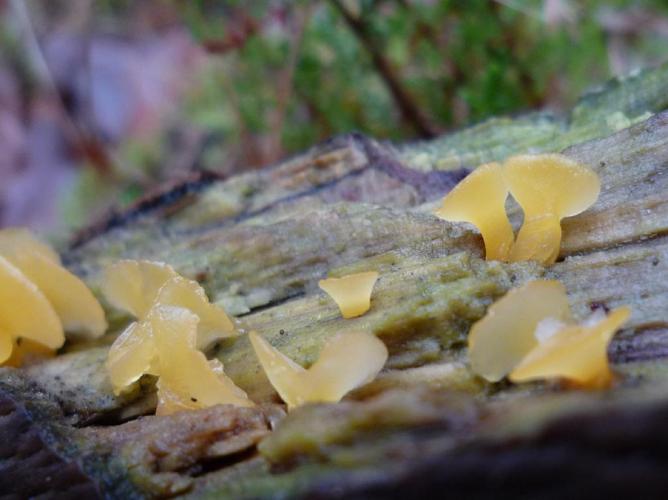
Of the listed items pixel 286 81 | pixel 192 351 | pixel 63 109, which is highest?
pixel 63 109

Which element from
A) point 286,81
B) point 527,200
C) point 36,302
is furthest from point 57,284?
point 286,81

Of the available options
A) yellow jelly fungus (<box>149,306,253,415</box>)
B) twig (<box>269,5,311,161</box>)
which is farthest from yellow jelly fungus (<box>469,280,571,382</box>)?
twig (<box>269,5,311,161</box>)

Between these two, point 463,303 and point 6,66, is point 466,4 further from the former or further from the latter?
point 6,66

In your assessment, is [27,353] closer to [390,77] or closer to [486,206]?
[486,206]

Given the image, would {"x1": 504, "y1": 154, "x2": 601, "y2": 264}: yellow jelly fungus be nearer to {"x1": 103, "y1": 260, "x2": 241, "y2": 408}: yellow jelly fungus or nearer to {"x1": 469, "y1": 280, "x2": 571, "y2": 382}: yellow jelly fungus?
{"x1": 469, "y1": 280, "x2": 571, "y2": 382}: yellow jelly fungus

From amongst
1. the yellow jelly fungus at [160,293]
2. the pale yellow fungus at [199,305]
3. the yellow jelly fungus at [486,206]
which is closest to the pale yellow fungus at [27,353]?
the yellow jelly fungus at [160,293]

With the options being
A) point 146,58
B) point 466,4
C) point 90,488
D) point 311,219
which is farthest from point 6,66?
point 90,488

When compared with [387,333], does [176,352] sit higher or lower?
higher
